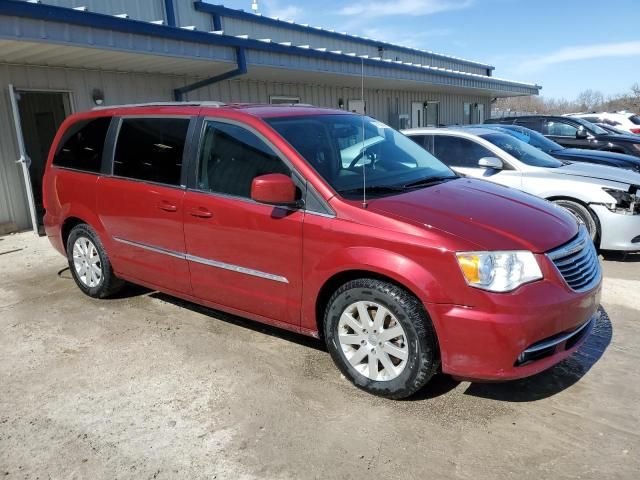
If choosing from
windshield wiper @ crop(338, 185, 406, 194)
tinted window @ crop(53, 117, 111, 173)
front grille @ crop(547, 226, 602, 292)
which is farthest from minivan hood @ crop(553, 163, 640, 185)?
tinted window @ crop(53, 117, 111, 173)

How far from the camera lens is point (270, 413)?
3.09 metres

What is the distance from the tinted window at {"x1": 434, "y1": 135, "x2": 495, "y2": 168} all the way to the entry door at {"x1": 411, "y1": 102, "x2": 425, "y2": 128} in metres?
12.5

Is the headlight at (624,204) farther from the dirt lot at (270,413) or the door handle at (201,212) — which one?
the door handle at (201,212)

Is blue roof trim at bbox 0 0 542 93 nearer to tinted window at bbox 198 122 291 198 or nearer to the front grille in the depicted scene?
tinted window at bbox 198 122 291 198

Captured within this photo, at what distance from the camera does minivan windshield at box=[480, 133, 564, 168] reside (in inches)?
267

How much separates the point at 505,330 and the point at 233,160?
7.13 ft

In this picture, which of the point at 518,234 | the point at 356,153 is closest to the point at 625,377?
the point at 518,234

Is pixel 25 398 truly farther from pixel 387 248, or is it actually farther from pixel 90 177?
pixel 387 248

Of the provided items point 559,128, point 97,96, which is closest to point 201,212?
point 97,96

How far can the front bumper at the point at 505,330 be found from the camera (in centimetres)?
276

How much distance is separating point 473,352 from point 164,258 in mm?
2557

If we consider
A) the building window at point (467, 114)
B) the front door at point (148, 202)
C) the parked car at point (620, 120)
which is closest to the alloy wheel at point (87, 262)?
the front door at point (148, 202)

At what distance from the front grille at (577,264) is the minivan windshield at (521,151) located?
3590 millimetres

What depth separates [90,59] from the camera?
8.20 meters
